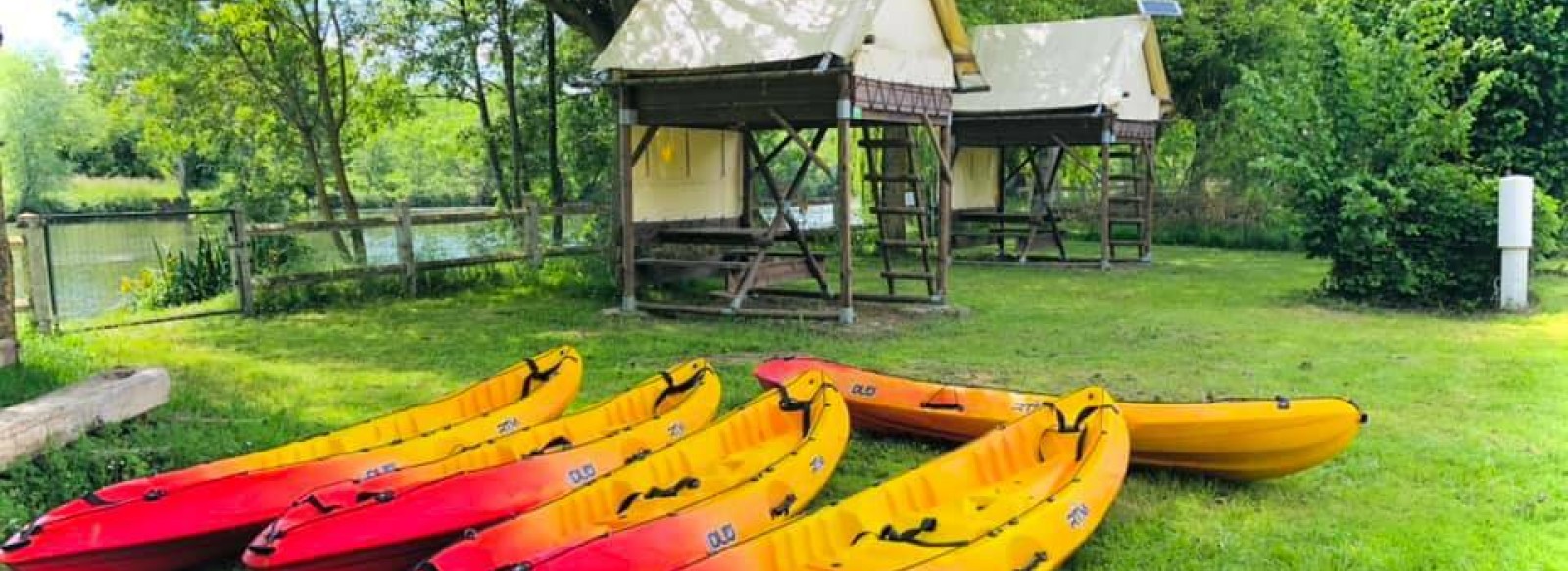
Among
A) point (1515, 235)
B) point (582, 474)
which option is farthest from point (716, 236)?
point (1515, 235)

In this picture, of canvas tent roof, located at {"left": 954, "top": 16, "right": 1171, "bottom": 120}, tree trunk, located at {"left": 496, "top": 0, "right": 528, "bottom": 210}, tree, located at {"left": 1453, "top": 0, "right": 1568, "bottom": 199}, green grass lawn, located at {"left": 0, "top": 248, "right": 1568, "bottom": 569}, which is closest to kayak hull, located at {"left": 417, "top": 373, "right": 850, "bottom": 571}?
green grass lawn, located at {"left": 0, "top": 248, "right": 1568, "bottom": 569}

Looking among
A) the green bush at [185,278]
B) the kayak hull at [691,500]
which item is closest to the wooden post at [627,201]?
the green bush at [185,278]

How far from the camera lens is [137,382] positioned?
6566 mm

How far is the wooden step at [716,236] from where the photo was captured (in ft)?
37.2

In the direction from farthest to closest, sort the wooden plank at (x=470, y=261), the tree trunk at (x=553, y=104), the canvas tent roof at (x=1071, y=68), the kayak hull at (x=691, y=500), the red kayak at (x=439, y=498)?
the tree trunk at (x=553, y=104) → the canvas tent roof at (x=1071, y=68) → the wooden plank at (x=470, y=261) → the red kayak at (x=439, y=498) → the kayak hull at (x=691, y=500)

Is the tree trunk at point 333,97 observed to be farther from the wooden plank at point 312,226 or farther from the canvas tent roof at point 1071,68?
the canvas tent roof at point 1071,68

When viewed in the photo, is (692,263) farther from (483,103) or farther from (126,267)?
(483,103)

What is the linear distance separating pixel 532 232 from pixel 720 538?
10771 millimetres

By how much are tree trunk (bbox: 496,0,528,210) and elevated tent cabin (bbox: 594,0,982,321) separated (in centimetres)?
741

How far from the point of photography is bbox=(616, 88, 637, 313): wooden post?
37.3 ft

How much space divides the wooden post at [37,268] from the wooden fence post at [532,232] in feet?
17.6

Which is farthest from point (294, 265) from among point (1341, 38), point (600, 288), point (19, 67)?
point (19, 67)

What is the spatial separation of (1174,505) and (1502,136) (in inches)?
464

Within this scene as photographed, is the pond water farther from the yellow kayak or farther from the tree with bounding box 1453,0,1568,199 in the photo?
the tree with bounding box 1453,0,1568,199
